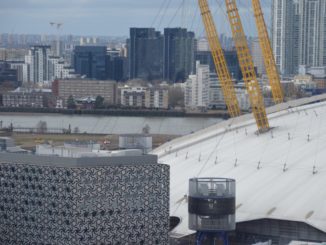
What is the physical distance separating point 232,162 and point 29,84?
5333 cm

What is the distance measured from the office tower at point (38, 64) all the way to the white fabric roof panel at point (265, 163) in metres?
56.0

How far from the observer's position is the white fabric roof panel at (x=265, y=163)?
20.8 m

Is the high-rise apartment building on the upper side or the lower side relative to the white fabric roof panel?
upper

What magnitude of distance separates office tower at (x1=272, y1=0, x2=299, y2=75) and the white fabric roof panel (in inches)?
2195

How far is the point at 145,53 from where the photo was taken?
84312mm

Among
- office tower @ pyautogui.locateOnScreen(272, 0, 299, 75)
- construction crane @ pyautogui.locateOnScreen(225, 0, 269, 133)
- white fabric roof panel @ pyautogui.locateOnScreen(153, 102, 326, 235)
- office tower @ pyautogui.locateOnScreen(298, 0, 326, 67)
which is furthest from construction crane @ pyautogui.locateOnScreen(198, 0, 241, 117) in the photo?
office tower @ pyautogui.locateOnScreen(298, 0, 326, 67)

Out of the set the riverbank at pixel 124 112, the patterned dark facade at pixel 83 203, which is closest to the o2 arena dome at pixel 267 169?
the patterned dark facade at pixel 83 203

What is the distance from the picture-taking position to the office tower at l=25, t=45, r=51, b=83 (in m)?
81.9

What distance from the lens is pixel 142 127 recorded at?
49.9m

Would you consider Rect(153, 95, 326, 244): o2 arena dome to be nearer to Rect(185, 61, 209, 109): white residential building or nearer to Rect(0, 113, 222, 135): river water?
Rect(0, 113, 222, 135): river water

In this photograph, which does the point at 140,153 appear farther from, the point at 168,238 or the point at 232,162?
the point at 232,162

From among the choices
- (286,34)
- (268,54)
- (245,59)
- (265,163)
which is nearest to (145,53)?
(286,34)

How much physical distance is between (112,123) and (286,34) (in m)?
31.9

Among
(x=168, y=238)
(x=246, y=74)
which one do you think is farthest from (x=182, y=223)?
(x=246, y=74)
